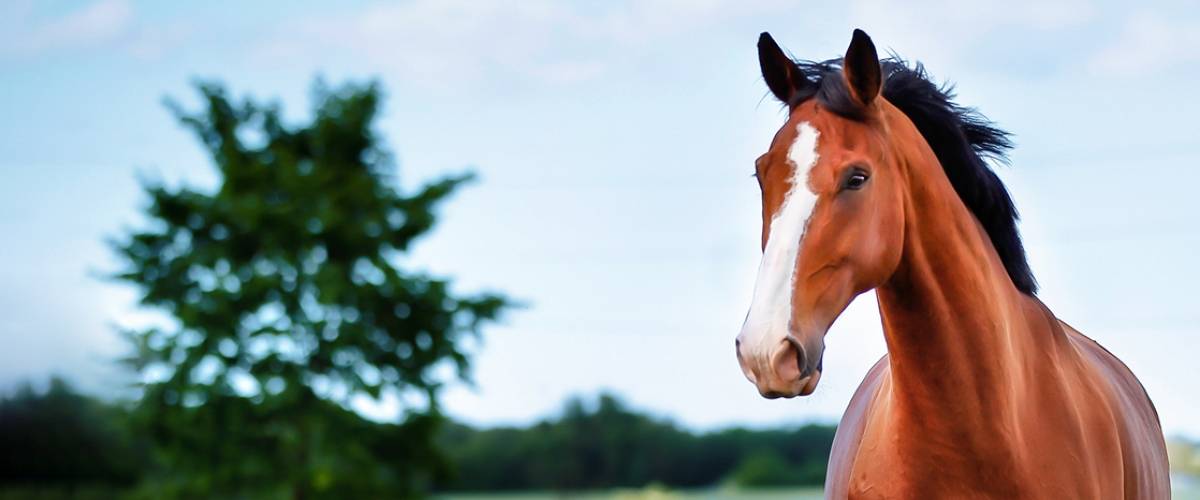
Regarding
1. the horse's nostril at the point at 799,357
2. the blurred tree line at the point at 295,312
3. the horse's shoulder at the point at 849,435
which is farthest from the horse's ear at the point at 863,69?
the blurred tree line at the point at 295,312

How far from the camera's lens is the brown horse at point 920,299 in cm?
285

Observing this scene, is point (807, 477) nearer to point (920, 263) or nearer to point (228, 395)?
point (228, 395)

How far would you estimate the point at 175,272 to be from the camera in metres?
20.7

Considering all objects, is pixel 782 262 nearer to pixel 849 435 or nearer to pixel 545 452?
pixel 849 435

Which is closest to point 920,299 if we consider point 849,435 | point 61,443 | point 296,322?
point 849,435

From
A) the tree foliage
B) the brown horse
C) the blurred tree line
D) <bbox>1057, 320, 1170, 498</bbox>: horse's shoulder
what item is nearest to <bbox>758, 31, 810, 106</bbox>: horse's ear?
the brown horse

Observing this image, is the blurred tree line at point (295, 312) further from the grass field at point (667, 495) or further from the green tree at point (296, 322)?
the grass field at point (667, 495)

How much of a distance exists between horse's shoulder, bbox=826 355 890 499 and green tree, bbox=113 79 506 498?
15.4m

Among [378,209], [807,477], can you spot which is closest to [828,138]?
[378,209]

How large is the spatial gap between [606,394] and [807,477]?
180 inches

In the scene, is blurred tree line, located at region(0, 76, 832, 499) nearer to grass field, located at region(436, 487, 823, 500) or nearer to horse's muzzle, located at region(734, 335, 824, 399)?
grass field, located at region(436, 487, 823, 500)

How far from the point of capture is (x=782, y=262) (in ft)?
9.21

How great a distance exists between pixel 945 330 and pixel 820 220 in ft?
2.02

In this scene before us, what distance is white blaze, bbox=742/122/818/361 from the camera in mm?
2676
